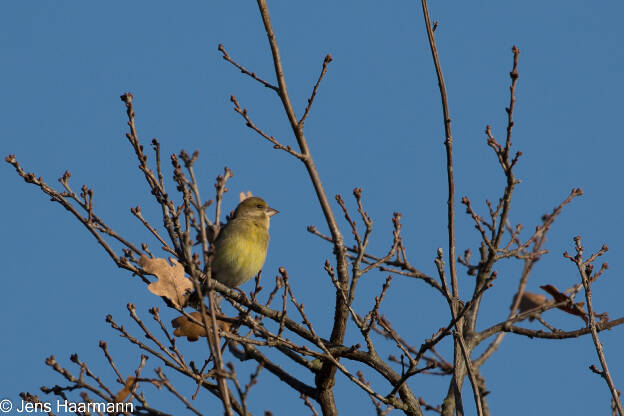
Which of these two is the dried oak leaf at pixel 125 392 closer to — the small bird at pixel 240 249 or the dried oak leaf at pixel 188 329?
the dried oak leaf at pixel 188 329

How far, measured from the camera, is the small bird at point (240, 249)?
821 centimetres

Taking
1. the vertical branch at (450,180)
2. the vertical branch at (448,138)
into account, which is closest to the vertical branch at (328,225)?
the vertical branch at (450,180)

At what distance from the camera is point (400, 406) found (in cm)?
583

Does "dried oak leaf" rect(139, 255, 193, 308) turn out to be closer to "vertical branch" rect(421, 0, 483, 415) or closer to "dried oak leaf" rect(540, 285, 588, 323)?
"vertical branch" rect(421, 0, 483, 415)

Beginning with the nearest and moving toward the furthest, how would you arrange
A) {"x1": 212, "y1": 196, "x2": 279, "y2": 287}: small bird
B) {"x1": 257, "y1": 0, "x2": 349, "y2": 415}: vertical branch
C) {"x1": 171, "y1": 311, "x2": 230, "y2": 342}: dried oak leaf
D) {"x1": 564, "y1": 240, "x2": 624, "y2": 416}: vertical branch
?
{"x1": 564, "y1": 240, "x2": 624, "y2": 416}: vertical branch, {"x1": 257, "y1": 0, "x2": 349, "y2": 415}: vertical branch, {"x1": 171, "y1": 311, "x2": 230, "y2": 342}: dried oak leaf, {"x1": 212, "y1": 196, "x2": 279, "y2": 287}: small bird

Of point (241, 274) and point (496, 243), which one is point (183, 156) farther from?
point (241, 274)

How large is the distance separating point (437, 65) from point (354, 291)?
5.44 feet

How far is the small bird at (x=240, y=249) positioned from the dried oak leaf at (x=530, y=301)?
2842 mm

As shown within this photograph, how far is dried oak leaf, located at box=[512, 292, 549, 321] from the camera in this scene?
21.0 ft

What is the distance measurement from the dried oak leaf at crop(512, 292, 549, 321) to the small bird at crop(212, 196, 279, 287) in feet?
9.32

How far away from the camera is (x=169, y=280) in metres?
5.48

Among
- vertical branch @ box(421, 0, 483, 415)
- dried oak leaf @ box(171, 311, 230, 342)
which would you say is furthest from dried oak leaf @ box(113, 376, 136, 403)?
vertical branch @ box(421, 0, 483, 415)

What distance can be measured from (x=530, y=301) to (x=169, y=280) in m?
2.91

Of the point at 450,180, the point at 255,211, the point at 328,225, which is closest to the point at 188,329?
the point at 328,225
